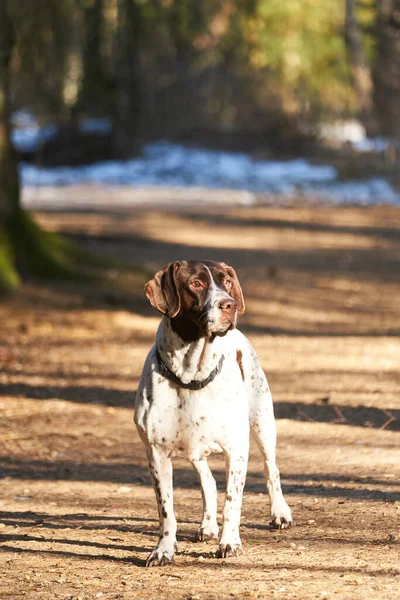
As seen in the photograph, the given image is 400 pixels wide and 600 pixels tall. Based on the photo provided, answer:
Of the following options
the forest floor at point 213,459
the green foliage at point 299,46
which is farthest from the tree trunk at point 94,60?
the green foliage at point 299,46

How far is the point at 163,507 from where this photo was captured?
548cm

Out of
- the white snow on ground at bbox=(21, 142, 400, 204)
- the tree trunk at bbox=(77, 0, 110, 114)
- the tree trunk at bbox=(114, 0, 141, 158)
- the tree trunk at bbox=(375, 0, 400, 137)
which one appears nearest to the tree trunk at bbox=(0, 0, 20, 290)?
the tree trunk at bbox=(114, 0, 141, 158)

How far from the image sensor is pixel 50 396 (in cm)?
1044

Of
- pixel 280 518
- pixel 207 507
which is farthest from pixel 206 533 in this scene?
pixel 280 518

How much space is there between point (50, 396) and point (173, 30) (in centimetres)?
950

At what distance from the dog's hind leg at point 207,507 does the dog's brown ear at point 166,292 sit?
917mm

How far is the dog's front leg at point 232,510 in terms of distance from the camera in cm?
543

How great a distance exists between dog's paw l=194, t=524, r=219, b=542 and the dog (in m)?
0.40

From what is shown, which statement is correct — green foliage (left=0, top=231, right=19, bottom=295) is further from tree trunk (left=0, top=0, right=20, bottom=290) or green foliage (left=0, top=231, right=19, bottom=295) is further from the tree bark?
the tree bark

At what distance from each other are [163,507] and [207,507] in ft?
1.70

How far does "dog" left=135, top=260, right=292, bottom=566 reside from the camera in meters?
5.33

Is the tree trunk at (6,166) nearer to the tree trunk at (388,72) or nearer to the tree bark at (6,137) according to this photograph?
the tree bark at (6,137)

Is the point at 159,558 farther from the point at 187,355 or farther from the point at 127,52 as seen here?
the point at 127,52

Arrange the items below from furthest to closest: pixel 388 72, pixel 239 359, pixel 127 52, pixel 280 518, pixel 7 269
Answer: pixel 388 72
pixel 127 52
pixel 7 269
pixel 280 518
pixel 239 359
